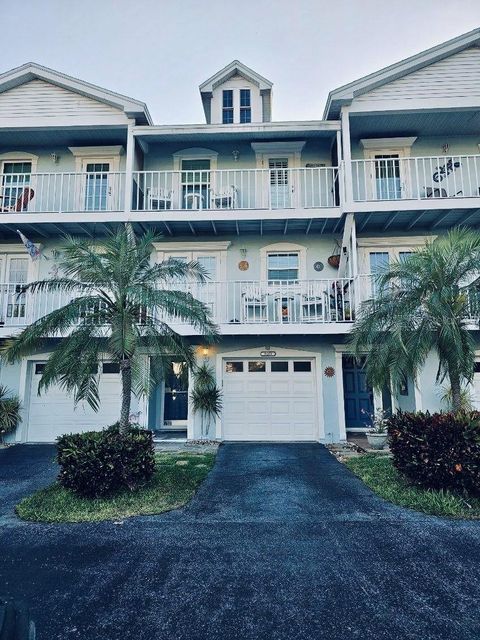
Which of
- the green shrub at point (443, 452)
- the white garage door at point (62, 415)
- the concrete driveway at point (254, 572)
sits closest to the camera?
the concrete driveway at point (254, 572)

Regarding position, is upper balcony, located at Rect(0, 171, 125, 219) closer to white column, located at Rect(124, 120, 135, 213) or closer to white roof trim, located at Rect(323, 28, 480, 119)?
white column, located at Rect(124, 120, 135, 213)

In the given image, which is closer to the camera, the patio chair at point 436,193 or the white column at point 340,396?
the white column at point 340,396

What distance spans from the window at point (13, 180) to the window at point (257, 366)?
26.9 ft

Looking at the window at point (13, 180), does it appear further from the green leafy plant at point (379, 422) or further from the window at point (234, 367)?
the green leafy plant at point (379, 422)

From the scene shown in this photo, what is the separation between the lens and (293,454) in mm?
8719

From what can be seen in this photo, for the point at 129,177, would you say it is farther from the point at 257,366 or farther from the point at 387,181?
the point at 387,181

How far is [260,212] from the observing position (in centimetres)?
986

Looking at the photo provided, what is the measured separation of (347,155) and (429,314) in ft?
18.2

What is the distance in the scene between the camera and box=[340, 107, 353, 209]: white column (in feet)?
31.3

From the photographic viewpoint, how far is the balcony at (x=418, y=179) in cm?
1026

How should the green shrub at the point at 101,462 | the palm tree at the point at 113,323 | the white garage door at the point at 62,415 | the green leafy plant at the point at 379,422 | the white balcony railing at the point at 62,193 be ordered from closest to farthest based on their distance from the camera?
1. the green shrub at the point at 101,462
2. the palm tree at the point at 113,323
3. the green leafy plant at the point at 379,422
4. the white garage door at the point at 62,415
5. the white balcony railing at the point at 62,193

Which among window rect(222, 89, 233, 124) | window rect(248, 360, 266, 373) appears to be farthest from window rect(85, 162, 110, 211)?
window rect(248, 360, 266, 373)

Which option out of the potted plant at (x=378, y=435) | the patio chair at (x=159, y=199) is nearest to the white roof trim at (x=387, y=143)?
the patio chair at (x=159, y=199)

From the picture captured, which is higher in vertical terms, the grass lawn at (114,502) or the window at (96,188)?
the window at (96,188)
